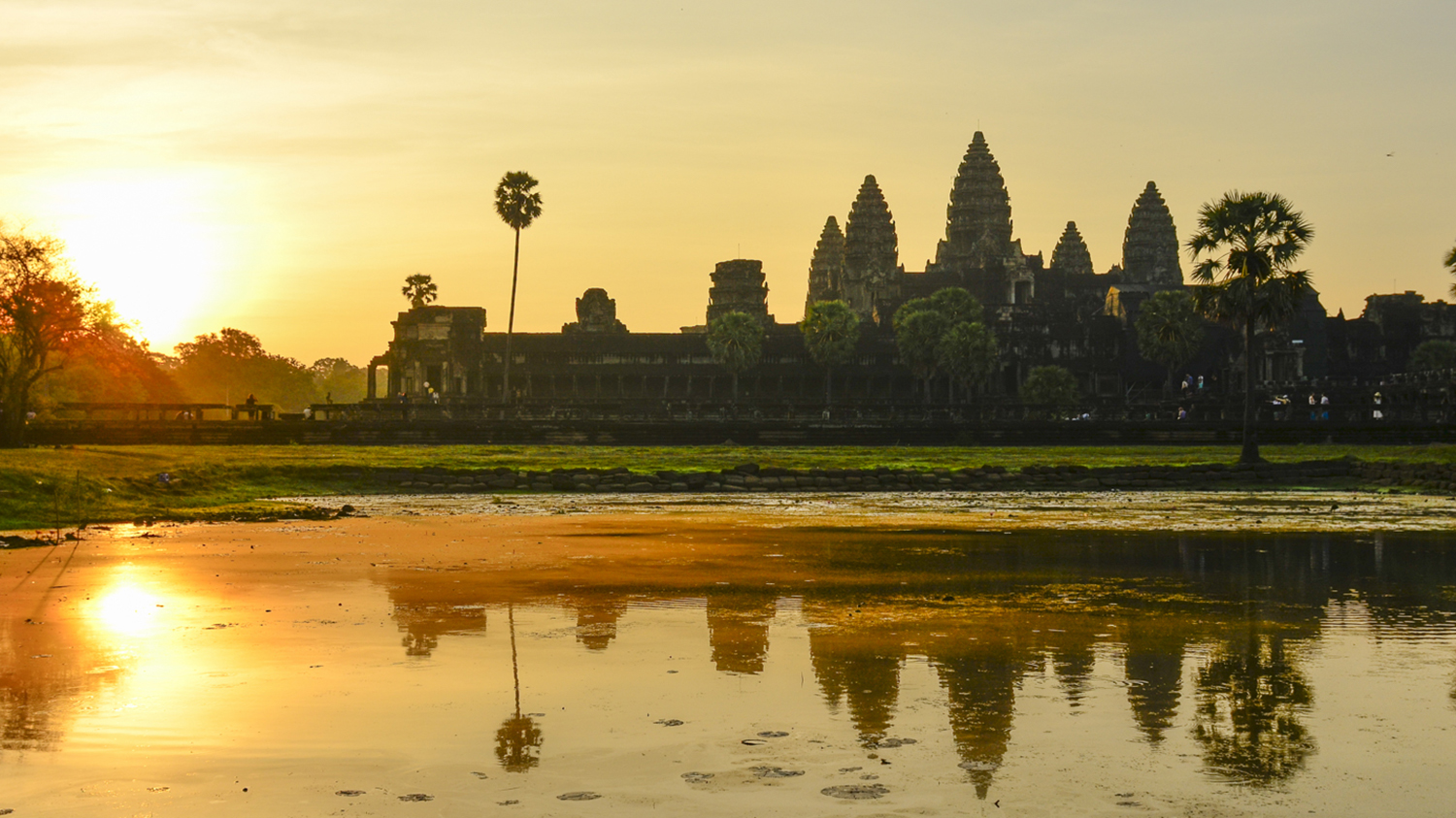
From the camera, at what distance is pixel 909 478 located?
37.5 meters

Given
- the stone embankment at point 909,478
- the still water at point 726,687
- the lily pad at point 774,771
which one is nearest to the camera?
the still water at point 726,687

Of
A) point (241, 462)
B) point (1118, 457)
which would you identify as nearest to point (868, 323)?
point (1118, 457)

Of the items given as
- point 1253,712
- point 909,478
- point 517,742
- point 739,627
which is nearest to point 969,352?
point 909,478

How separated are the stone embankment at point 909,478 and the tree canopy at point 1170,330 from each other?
62173mm

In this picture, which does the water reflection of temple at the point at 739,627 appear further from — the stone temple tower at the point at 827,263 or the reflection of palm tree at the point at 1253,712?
the stone temple tower at the point at 827,263

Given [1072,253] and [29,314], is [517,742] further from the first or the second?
[1072,253]

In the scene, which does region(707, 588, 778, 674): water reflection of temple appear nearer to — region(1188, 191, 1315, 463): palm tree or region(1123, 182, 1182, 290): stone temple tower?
region(1188, 191, 1315, 463): palm tree

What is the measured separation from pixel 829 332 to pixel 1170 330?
24200mm

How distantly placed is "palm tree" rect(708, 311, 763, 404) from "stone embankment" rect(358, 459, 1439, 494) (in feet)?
225

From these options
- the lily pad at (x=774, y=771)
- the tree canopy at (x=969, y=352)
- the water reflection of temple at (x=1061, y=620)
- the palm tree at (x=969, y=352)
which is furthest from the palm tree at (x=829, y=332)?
the lily pad at (x=774, y=771)

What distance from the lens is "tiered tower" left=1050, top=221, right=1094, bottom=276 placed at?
16375 cm

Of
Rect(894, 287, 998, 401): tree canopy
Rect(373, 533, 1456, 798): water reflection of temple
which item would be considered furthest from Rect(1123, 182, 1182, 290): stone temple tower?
Rect(373, 533, 1456, 798): water reflection of temple

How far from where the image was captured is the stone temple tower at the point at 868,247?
143 metres

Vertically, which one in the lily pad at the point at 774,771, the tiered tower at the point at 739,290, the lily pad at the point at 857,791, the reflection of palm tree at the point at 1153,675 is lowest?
the lily pad at the point at 857,791
